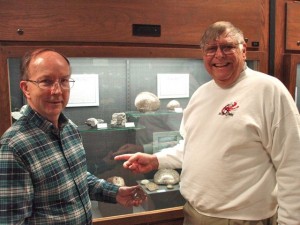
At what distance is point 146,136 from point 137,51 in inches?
21.3

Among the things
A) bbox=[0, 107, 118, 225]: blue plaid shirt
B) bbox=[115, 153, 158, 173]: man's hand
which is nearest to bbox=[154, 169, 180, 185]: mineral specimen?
bbox=[115, 153, 158, 173]: man's hand

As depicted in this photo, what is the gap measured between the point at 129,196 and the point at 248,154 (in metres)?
0.50

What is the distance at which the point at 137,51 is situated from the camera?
1453 mm

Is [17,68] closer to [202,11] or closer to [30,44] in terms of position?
[30,44]

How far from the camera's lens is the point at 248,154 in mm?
1194

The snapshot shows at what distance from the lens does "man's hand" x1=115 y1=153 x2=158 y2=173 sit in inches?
56.2

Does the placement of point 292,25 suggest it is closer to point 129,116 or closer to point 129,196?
point 129,116

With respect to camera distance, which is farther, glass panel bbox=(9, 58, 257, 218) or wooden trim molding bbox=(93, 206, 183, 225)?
glass panel bbox=(9, 58, 257, 218)

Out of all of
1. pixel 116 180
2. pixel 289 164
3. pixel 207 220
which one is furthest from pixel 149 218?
pixel 289 164

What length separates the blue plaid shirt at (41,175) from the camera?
35.8 inches

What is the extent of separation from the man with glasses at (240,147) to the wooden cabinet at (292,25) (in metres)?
0.63

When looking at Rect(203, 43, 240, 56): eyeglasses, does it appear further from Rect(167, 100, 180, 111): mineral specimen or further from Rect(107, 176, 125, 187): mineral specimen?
Rect(107, 176, 125, 187): mineral specimen

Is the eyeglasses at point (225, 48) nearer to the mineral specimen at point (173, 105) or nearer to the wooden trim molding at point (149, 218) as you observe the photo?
the mineral specimen at point (173, 105)

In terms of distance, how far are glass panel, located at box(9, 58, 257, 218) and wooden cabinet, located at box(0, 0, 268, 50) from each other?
19cm
